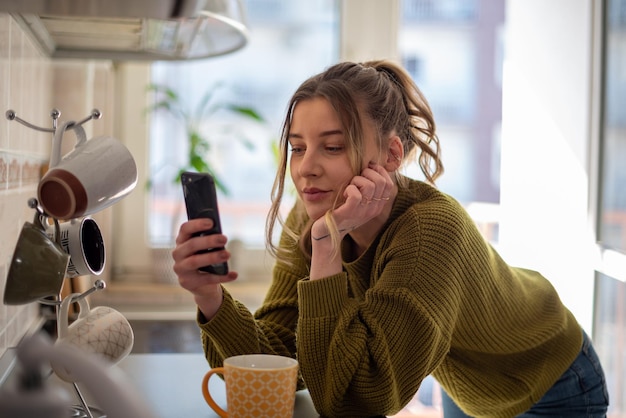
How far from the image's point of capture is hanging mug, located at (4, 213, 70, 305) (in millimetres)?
723

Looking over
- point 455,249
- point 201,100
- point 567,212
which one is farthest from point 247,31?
point 567,212

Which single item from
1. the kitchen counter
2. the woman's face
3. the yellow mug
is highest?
the woman's face

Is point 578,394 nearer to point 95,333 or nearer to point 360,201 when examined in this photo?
point 360,201

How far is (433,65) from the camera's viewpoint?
2.84 m

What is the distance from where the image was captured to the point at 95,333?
0.81 metres

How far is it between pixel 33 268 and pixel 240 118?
6.27ft

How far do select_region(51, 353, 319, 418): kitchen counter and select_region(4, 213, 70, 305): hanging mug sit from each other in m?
0.28

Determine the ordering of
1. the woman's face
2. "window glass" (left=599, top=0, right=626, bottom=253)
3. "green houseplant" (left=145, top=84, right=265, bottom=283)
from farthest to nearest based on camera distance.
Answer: "green houseplant" (left=145, top=84, right=265, bottom=283) < "window glass" (left=599, top=0, right=626, bottom=253) < the woman's face

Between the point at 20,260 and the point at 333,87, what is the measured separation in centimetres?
60

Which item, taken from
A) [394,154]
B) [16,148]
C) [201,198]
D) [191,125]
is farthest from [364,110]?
[191,125]

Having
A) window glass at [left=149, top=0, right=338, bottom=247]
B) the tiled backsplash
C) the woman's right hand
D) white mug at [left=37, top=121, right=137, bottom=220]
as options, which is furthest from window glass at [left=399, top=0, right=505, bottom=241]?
white mug at [left=37, top=121, right=137, bottom=220]

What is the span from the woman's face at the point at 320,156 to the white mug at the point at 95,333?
0.41 m

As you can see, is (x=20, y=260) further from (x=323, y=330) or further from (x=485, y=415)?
(x=485, y=415)

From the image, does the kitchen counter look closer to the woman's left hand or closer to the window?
the woman's left hand
